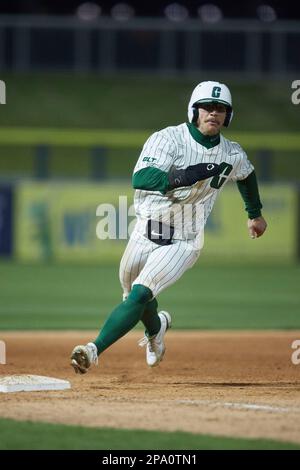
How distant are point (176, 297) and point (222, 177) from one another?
7039mm

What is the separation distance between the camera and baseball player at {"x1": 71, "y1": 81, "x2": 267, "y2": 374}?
618 cm

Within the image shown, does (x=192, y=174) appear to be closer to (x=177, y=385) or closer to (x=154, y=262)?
(x=154, y=262)

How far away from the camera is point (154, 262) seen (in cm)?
636

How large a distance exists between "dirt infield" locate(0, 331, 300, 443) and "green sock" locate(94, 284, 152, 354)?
0.33m

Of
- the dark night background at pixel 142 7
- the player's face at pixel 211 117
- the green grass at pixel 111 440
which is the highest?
the dark night background at pixel 142 7

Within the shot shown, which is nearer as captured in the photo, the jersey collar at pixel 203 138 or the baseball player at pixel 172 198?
the baseball player at pixel 172 198

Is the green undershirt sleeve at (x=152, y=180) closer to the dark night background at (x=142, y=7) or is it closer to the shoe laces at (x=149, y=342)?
the shoe laces at (x=149, y=342)

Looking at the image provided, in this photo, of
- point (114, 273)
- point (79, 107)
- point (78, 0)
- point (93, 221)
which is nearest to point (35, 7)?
point (78, 0)

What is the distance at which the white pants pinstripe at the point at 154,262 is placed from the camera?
249 inches

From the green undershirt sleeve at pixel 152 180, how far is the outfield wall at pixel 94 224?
11.2m
